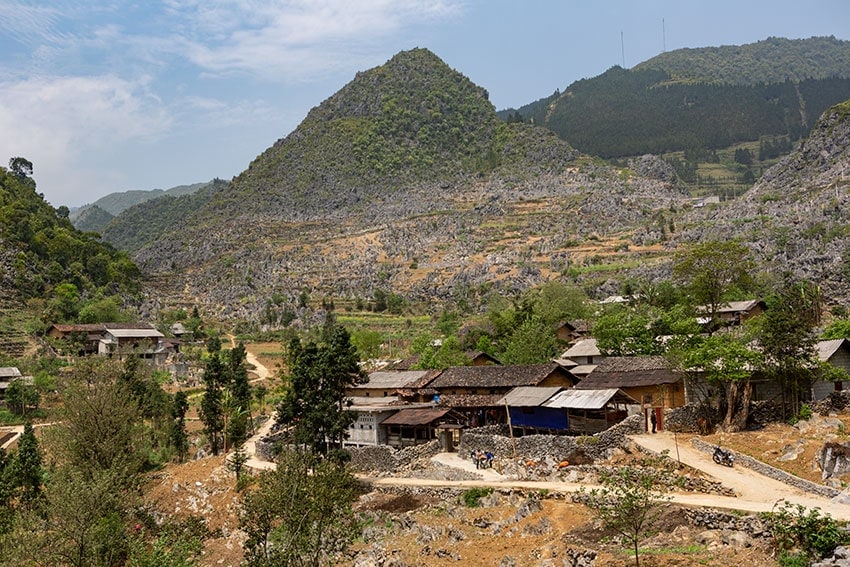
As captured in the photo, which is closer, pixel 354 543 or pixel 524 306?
pixel 354 543

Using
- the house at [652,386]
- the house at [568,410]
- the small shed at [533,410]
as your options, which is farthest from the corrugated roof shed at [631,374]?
the small shed at [533,410]

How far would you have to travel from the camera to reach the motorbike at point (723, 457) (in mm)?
Answer: 32406

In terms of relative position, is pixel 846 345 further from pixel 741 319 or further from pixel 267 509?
pixel 267 509

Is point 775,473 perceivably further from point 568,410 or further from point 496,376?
point 496,376

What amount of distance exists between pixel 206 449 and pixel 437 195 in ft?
466

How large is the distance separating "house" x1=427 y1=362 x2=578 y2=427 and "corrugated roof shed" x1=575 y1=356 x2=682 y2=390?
2.71 meters

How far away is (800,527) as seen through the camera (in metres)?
22.5

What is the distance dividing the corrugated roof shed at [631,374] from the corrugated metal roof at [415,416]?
8.49 m

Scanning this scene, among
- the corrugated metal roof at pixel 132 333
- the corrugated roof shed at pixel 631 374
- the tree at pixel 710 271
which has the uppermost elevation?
the tree at pixel 710 271

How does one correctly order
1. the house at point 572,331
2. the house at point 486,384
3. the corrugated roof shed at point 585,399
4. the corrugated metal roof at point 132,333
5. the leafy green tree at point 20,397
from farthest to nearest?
the corrugated metal roof at point 132,333 < the house at point 572,331 < the leafy green tree at point 20,397 < the house at point 486,384 < the corrugated roof shed at point 585,399

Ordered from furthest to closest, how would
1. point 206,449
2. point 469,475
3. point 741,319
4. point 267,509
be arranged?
point 741,319 → point 206,449 → point 469,475 → point 267,509

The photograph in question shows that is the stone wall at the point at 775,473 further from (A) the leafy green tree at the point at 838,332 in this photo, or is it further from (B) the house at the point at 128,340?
(B) the house at the point at 128,340

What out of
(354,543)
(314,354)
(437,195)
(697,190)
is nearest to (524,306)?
(314,354)

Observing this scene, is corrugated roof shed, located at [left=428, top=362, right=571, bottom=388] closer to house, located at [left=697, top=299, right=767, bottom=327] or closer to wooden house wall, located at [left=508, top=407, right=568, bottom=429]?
wooden house wall, located at [left=508, top=407, right=568, bottom=429]
